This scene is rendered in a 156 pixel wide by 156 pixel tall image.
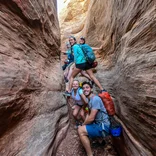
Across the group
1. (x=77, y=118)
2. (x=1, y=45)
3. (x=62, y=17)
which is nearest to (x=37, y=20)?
(x=1, y=45)

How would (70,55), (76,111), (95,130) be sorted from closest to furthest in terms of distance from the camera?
1. (95,130)
2. (76,111)
3. (70,55)

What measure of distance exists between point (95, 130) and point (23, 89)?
2.71m

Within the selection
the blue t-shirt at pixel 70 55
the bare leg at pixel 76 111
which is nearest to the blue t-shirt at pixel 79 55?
the bare leg at pixel 76 111

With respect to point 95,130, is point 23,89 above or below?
above

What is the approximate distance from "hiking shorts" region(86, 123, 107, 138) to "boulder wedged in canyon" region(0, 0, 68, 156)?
1.00m

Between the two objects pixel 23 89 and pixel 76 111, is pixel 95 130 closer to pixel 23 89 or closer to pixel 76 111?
pixel 76 111

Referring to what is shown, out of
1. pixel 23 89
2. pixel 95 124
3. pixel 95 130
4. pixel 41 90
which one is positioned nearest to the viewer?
pixel 23 89

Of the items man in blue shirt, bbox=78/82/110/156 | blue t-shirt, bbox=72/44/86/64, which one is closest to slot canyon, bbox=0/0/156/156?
man in blue shirt, bbox=78/82/110/156

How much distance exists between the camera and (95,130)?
4.26 m

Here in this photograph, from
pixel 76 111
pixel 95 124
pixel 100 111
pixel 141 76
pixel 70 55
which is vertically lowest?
pixel 95 124

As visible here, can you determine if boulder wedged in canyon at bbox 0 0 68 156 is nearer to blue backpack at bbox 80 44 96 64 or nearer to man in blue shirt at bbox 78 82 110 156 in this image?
man in blue shirt at bbox 78 82 110 156

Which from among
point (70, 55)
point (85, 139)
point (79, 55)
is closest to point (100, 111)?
point (85, 139)

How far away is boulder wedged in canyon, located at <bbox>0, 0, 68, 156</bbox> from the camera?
7.62ft

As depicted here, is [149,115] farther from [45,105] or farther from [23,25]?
[23,25]
